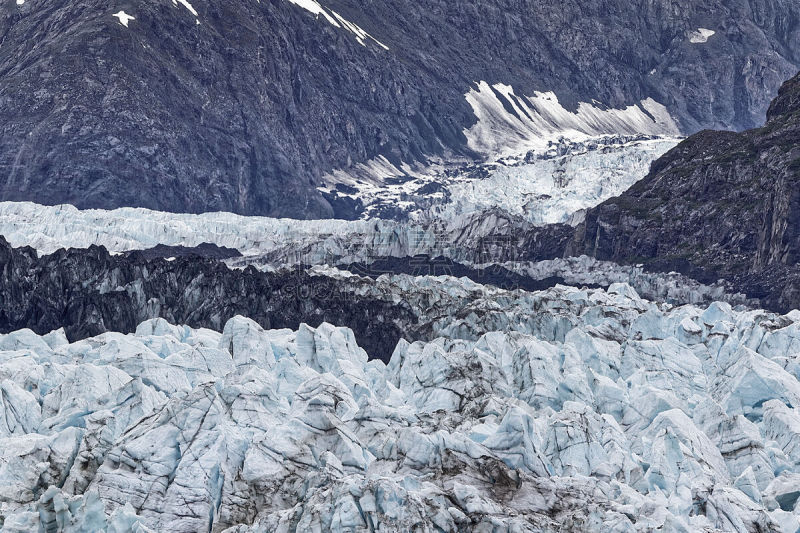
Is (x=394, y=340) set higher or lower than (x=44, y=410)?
lower

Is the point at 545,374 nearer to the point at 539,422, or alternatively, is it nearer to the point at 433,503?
the point at 539,422

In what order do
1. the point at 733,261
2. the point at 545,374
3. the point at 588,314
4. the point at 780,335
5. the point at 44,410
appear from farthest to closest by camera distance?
the point at 733,261 → the point at 588,314 → the point at 780,335 → the point at 545,374 → the point at 44,410

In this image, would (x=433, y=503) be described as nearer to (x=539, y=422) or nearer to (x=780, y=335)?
(x=539, y=422)

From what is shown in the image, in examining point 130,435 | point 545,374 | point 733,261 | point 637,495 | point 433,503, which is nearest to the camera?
point 433,503

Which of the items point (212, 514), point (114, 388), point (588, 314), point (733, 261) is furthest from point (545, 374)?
point (733, 261)

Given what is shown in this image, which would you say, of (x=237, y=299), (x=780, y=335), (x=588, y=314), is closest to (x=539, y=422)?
(x=780, y=335)

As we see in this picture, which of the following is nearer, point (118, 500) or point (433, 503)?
point (433, 503)
